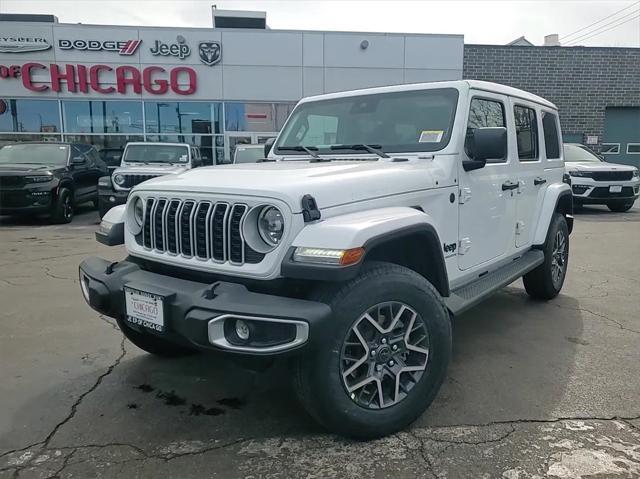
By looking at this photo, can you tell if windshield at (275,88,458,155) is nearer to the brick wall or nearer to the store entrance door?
the store entrance door

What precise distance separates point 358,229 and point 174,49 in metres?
16.3

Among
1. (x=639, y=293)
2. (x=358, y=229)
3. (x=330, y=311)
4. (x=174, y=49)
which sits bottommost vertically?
(x=639, y=293)

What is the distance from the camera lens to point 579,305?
17.2ft

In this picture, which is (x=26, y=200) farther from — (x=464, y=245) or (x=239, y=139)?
(x=464, y=245)

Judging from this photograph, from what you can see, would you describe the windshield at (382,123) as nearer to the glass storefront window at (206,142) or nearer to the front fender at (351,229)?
the front fender at (351,229)

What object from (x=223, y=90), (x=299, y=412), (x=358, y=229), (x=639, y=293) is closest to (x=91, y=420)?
(x=299, y=412)

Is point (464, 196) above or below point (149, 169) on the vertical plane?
above

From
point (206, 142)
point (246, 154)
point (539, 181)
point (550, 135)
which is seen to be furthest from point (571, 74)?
point (539, 181)

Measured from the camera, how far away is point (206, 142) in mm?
17719

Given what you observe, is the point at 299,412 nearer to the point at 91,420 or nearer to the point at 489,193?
the point at 91,420

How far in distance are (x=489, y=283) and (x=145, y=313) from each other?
2.49m

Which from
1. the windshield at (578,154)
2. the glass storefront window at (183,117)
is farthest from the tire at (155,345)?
the glass storefront window at (183,117)

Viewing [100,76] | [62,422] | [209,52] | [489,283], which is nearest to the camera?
[62,422]

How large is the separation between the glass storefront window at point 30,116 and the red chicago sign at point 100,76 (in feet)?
1.78
